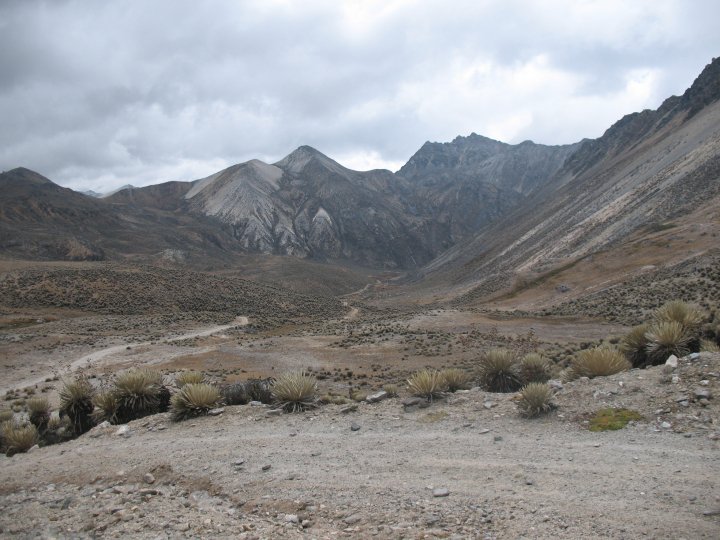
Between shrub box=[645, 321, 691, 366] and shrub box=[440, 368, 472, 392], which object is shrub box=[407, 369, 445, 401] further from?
shrub box=[645, 321, 691, 366]

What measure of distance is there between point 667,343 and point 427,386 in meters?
5.23

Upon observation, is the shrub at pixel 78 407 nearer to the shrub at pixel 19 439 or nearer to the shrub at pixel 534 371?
the shrub at pixel 19 439

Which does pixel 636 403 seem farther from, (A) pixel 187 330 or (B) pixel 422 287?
(B) pixel 422 287

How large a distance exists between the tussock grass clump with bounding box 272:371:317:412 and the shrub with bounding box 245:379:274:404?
61 centimetres

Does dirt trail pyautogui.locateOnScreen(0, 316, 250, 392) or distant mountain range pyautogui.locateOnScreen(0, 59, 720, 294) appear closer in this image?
dirt trail pyautogui.locateOnScreen(0, 316, 250, 392)

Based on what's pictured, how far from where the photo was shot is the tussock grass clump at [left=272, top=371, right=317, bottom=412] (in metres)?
10.9

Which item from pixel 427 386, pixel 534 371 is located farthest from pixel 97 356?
pixel 534 371

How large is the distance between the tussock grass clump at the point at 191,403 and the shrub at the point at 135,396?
1.28 m

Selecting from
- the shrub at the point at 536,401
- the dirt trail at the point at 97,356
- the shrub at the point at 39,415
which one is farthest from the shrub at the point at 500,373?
the dirt trail at the point at 97,356

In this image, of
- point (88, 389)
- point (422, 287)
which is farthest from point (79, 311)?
point (422, 287)

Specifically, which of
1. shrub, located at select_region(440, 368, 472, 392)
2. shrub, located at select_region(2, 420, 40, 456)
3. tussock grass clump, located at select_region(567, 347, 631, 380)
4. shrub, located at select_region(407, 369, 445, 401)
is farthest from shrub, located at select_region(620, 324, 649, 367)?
shrub, located at select_region(2, 420, 40, 456)

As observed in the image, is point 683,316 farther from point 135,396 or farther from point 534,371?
point 135,396

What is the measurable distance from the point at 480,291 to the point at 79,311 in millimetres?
53560

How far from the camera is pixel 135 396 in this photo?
12109mm
